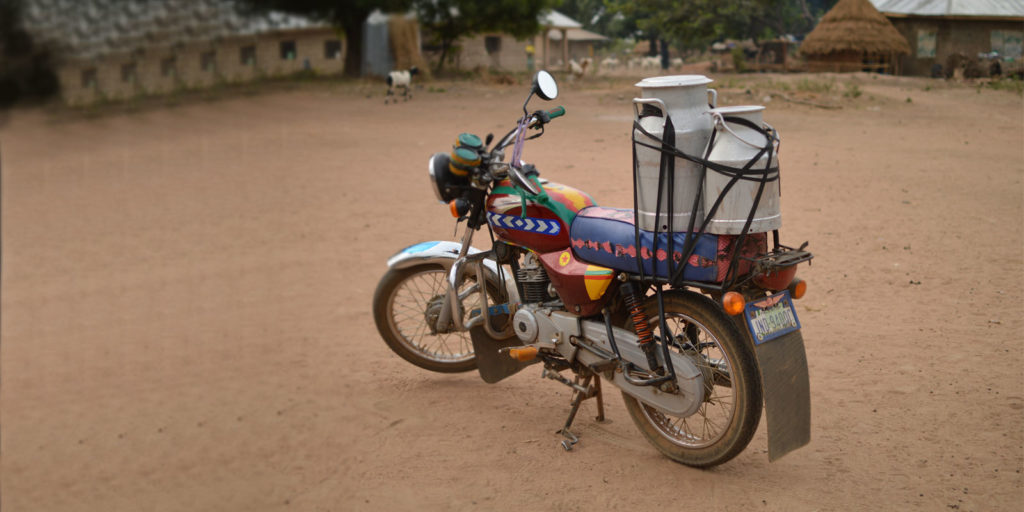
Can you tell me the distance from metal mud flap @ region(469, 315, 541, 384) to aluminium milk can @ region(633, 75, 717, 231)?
1305 millimetres

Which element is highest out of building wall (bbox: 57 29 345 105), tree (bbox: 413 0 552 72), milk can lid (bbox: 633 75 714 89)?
tree (bbox: 413 0 552 72)

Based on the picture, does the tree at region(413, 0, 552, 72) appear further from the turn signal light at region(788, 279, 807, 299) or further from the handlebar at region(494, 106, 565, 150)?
the turn signal light at region(788, 279, 807, 299)

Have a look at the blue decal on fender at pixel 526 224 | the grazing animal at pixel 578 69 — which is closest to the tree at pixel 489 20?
the grazing animal at pixel 578 69

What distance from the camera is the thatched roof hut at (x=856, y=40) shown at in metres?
24.6

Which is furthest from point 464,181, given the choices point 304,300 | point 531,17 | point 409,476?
point 531,17

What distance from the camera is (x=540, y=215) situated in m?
3.60

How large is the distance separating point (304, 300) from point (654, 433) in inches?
116

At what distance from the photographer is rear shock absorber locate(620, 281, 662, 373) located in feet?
11.0

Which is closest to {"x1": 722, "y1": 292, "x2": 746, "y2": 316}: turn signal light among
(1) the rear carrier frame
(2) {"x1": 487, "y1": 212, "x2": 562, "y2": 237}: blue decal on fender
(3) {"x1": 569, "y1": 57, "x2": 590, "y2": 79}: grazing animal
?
(1) the rear carrier frame

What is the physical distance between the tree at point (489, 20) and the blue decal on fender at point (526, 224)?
1611cm

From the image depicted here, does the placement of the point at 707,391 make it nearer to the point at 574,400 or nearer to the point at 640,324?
the point at 640,324

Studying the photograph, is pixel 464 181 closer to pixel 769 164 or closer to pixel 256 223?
pixel 769 164

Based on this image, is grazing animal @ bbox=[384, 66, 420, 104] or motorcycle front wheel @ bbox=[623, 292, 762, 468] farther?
grazing animal @ bbox=[384, 66, 420, 104]

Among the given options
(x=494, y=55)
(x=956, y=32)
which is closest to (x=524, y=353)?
(x=956, y=32)
